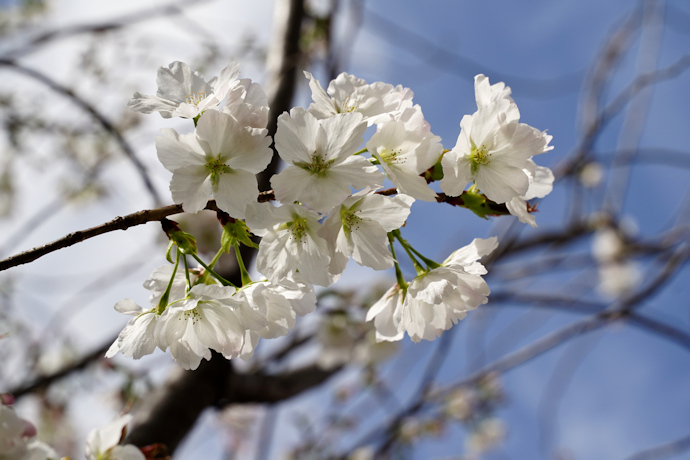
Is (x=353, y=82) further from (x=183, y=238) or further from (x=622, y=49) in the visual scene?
(x=622, y=49)

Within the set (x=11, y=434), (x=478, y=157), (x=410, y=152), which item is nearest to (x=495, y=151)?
(x=478, y=157)

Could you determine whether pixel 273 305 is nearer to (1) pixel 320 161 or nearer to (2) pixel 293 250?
(2) pixel 293 250

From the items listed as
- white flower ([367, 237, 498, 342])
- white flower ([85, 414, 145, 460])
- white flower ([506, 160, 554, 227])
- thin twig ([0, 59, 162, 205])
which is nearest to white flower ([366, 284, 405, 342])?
white flower ([367, 237, 498, 342])

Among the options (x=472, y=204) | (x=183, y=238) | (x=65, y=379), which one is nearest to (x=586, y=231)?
(x=472, y=204)

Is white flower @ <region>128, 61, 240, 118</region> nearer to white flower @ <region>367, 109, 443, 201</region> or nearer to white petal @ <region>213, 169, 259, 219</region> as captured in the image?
white petal @ <region>213, 169, 259, 219</region>

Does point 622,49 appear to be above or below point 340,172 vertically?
below

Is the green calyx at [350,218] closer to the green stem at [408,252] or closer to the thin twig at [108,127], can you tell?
the green stem at [408,252]

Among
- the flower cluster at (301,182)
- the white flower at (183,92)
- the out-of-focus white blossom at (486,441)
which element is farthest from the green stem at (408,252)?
the out-of-focus white blossom at (486,441)

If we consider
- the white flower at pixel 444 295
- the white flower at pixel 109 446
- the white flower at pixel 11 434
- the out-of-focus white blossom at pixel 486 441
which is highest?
the white flower at pixel 444 295
